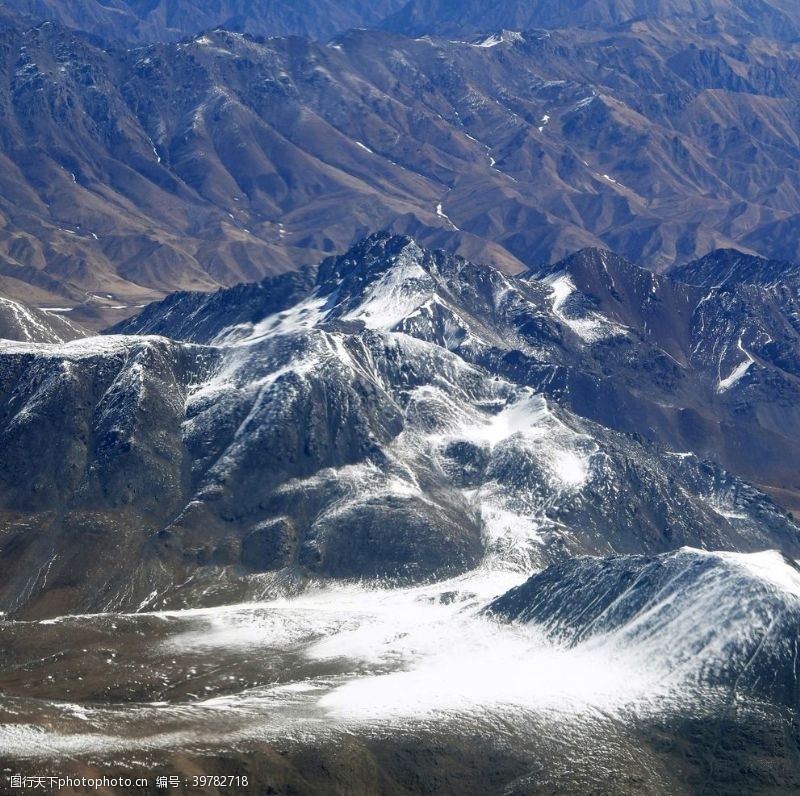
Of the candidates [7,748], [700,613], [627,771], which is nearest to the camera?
[7,748]

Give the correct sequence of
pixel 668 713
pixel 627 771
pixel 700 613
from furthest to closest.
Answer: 1. pixel 700 613
2. pixel 668 713
3. pixel 627 771

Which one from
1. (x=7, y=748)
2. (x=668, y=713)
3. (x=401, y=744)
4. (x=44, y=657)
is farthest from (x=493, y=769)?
(x=44, y=657)

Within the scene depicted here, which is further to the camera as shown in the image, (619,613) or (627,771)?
(619,613)

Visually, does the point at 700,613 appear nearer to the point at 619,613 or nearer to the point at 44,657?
the point at 619,613

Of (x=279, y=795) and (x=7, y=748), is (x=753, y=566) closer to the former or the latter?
(x=279, y=795)

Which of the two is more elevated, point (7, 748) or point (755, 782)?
point (7, 748)

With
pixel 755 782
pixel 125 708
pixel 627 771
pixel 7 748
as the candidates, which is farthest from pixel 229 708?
pixel 755 782
